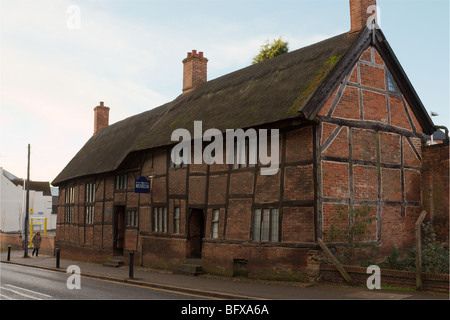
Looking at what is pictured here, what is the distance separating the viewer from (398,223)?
14.8 metres

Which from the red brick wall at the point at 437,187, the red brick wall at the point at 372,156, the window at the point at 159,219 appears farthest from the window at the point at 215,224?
the red brick wall at the point at 437,187

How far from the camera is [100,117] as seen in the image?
109 feet

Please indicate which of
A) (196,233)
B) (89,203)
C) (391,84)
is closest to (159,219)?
(196,233)

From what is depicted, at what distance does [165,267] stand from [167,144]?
5.05m

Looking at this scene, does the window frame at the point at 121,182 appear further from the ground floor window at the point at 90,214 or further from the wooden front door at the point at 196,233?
the wooden front door at the point at 196,233

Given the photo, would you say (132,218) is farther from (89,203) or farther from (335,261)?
(335,261)

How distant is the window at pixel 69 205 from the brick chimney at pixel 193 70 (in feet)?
34.8

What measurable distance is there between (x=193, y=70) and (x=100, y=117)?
A: 41.5 feet

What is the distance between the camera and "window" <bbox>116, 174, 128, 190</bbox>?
21553 mm

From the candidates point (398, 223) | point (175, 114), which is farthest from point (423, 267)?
point (175, 114)

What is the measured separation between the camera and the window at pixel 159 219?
18.4m

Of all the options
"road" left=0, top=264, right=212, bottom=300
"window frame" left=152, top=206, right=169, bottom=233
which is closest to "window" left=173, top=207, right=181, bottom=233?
"window frame" left=152, top=206, right=169, bottom=233
